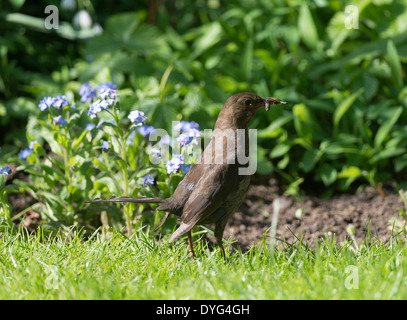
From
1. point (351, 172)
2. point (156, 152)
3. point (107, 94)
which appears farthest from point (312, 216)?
point (107, 94)

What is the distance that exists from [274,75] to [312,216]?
1.37 metres

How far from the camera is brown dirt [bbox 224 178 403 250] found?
418cm

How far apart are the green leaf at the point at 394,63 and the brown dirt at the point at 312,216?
920mm

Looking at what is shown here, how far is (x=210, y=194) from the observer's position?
3.34m

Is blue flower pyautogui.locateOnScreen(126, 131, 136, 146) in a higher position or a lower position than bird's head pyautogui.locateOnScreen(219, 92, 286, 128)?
lower

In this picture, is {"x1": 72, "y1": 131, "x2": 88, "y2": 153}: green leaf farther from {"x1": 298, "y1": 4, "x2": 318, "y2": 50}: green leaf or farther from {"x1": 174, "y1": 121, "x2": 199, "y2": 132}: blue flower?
{"x1": 298, "y1": 4, "x2": 318, "y2": 50}: green leaf

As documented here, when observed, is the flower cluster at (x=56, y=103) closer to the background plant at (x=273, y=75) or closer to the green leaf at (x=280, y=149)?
the background plant at (x=273, y=75)

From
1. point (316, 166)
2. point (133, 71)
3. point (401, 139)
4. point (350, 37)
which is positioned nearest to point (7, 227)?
point (133, 71)

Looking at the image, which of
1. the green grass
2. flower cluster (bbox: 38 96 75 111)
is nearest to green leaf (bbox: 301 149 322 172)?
the green grass

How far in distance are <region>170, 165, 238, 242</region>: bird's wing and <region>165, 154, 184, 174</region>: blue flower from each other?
0.42 meters

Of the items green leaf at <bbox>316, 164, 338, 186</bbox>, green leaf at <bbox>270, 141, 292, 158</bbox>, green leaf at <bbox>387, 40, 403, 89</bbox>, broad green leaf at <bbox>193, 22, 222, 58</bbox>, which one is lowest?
green leaf at <bbox>316, 164, 338, 186</bbox>

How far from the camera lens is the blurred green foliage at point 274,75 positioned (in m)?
5.00

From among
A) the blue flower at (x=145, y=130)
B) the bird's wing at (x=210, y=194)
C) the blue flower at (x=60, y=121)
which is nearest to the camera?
the bird's wing at (x=210, y=194)

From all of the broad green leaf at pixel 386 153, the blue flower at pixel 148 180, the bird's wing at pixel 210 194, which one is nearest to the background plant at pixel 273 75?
the broad green leaf at pixel 386 153
